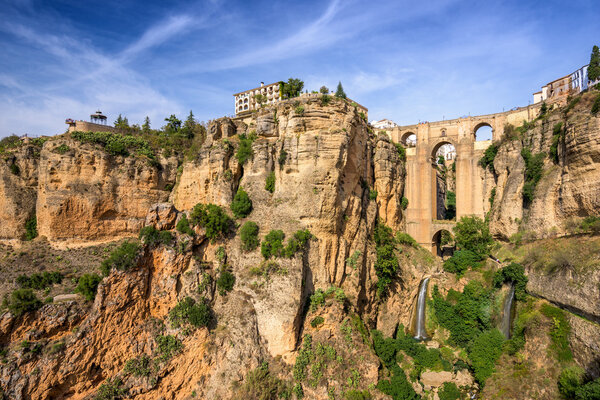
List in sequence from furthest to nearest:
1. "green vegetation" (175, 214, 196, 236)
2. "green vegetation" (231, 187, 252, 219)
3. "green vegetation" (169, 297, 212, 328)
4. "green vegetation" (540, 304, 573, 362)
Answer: "green vegetation" (231, 187, 252, 219), "green vegetation" (175, 214, 196, 236), "green vegetation" (169, 297, 212, 328), "green vegetation" (540, 304, 573, 362)

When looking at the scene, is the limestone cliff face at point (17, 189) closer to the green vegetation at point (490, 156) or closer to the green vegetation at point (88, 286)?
the green vegetation at point (88, 286)

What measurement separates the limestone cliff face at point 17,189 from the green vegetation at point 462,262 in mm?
29892

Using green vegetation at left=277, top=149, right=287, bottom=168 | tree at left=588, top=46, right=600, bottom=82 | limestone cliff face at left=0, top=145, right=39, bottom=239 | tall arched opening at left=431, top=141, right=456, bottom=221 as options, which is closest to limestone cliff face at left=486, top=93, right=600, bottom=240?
tree at left=588, top=46, right=600, bottom=82

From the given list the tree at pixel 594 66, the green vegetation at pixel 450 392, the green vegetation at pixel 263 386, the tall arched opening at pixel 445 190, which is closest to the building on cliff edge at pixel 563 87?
the tree at pixel 594 66

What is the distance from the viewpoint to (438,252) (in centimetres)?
3531

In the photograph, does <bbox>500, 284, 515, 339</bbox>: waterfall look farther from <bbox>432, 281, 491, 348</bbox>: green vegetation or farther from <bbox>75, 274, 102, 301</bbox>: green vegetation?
<bbox>75, 274, 102, 301</bbox>: green vegetation

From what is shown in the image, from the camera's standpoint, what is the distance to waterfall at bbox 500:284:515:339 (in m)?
22.7

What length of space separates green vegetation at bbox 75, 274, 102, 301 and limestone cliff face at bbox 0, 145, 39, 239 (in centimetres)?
780

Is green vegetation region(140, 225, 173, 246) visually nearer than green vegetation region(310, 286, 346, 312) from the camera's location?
Yes

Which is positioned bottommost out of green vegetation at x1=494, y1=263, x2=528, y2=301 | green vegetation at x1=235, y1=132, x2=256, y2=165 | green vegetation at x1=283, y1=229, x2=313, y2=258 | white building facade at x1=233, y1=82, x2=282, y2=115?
green vegetation at x1=494, y1=263, x2=528, y2=301

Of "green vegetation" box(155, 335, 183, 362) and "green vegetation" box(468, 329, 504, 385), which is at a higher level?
"green vegetation" box(155, 335, 183, 362)

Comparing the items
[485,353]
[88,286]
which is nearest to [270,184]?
[88,286]

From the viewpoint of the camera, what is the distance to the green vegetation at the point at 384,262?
26.6 m

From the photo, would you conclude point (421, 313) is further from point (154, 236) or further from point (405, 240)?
point (154, 236)
